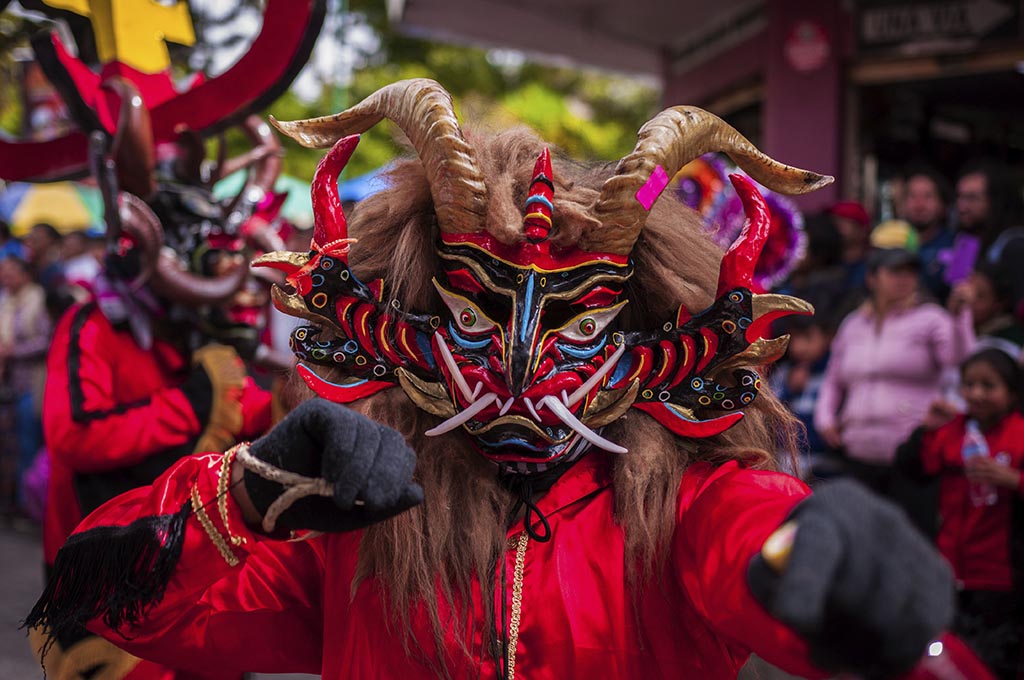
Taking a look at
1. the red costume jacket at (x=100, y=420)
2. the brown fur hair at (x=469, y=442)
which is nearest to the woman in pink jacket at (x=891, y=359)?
the red costume jacket at (x=100, y=420)

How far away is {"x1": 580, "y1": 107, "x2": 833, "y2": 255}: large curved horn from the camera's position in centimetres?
202

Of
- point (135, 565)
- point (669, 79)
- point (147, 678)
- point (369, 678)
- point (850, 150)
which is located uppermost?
point (669, 79)

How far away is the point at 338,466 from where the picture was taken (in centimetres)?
164

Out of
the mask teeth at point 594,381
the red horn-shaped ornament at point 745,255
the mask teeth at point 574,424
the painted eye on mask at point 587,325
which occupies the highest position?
the red horn-shaped ornament at point 745,255

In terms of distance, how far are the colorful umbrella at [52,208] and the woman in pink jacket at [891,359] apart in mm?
8152

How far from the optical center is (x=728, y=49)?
10.7 meters

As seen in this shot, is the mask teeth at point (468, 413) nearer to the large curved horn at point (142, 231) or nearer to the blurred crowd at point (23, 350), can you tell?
the large curved horn at point (142, 231)

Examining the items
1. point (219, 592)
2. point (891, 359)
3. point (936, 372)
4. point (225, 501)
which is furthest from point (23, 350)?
point (225, 501)

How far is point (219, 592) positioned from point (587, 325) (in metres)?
0.87

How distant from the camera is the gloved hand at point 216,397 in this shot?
394 centimetres

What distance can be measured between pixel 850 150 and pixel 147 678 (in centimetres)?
775

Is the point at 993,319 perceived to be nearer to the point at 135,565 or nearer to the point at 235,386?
the point at 235,386

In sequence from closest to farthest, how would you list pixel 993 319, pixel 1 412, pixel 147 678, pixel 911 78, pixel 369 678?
pixel 369 678, pixel 147 678, pixel 993 319, pixel 911 78, pixel 1 412

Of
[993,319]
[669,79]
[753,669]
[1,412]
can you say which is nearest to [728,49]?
[669,79]
